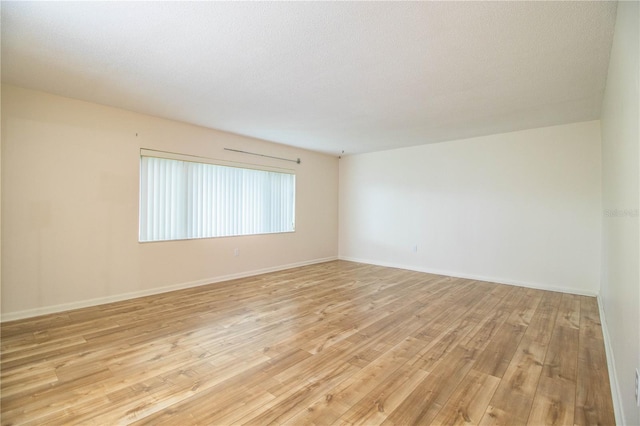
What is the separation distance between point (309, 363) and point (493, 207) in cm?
422

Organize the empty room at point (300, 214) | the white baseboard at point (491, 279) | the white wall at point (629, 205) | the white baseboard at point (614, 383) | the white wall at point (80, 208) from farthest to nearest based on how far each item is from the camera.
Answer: the white baseboard at point (491, 279) < the white wall at point (80, 208) < the empty room at point (300, 214) < the white baseboard at point (614, 383) < the white wall at point (629, 205)

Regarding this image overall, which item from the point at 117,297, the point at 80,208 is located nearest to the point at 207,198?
the point at 80,208

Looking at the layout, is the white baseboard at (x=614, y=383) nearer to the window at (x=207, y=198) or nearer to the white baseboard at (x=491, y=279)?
the white baseboard at (x=491, y=279)

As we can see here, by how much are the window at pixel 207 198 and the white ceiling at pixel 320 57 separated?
80 cm

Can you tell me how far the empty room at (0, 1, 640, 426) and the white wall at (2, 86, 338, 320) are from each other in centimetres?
2

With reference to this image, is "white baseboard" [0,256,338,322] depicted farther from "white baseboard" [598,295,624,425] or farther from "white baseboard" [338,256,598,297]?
"white baseboard" [598,295,624,425]

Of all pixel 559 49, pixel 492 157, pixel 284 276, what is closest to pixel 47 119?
pixel 284 276

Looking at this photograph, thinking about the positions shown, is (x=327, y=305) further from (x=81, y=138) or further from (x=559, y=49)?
(x=81, y=138)

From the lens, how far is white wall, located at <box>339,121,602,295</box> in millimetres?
4184

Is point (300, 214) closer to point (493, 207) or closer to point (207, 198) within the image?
point (207, 198)

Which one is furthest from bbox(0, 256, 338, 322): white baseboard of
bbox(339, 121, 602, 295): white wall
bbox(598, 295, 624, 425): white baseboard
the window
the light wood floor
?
bbox(598, 295, 624, 425): white baseboard

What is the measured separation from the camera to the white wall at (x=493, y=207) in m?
4.18

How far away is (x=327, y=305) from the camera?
3607mm

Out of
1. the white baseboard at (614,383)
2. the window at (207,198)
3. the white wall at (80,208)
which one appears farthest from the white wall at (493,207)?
the white wall at (80,208)
